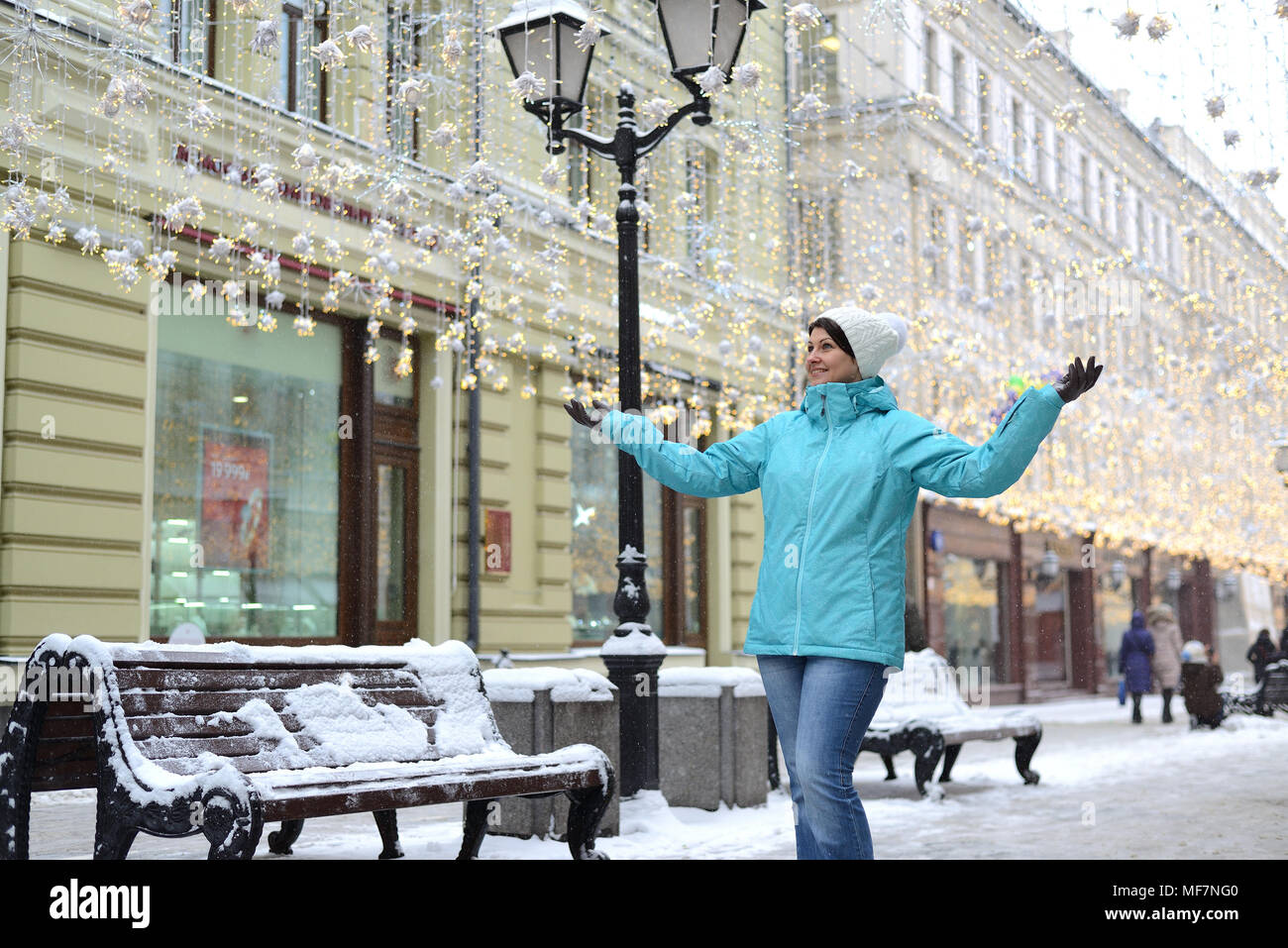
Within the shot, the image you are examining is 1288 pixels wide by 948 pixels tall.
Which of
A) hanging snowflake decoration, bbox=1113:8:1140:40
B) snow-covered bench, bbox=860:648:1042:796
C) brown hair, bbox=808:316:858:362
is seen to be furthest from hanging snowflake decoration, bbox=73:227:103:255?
brown hair, bbox=808:316:858:362

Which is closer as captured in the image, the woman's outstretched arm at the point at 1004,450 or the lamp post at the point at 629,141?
the woman's outstretched arm at the point at 1004,450

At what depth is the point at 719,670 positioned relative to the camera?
8930 mm

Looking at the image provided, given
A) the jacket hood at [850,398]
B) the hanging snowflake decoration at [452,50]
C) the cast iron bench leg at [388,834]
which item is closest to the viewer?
the jacket hood at [850,398]

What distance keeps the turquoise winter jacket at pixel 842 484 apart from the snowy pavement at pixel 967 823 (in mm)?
2711

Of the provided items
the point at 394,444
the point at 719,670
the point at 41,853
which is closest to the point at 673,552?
the point at 394,444

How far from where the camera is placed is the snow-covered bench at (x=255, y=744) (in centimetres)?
471

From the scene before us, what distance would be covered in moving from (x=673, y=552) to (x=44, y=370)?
9.52 metres

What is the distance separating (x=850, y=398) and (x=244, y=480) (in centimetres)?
864

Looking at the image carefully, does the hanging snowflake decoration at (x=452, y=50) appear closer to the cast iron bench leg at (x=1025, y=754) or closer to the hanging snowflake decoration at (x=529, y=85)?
the hanging snowflake decoration at (x=529, y=85)

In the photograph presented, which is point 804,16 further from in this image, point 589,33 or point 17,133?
point 17,133

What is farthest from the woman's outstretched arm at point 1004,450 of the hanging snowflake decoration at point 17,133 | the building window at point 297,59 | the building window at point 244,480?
the building window at point 297,59

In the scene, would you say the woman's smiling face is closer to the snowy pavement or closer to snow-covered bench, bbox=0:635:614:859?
snow-covered bench, bbox=0:635:614:859

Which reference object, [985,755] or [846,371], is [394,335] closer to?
[985,755]

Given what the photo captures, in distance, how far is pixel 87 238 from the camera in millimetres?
10156
